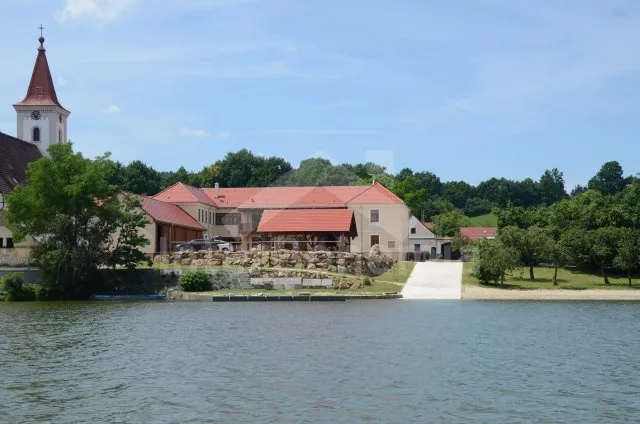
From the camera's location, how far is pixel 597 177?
156 metres

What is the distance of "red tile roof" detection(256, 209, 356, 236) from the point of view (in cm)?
6619

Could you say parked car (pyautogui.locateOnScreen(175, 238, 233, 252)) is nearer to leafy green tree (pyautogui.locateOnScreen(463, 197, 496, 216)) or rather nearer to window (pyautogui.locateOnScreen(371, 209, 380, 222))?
window (pyautogui.locateOnScreen(371, 209, 380, 222))

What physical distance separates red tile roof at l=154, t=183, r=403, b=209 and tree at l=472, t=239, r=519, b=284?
20.9 meters

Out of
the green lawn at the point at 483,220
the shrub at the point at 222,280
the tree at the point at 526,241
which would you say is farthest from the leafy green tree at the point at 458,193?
the shrub at the point at 222,280

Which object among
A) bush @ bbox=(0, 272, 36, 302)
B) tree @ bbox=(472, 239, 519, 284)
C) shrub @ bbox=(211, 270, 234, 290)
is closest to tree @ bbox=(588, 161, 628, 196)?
tree @ bbox=(472, 239, 519, 284)

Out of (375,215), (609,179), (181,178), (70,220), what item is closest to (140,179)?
(181,178)

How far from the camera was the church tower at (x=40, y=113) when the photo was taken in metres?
88.8

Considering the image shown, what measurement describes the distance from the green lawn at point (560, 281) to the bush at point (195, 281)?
18718mm

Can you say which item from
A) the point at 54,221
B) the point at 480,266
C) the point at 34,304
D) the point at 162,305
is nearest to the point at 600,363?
the point at 162,305

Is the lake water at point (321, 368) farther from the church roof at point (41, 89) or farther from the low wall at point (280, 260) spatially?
the church roof at point (41, 89)

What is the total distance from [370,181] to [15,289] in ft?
205

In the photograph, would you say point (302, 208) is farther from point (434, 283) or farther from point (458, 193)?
point (458, 193)

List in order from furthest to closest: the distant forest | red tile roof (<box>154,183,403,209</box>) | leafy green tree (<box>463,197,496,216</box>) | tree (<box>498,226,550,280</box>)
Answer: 1. leafy green tree (<box>463,197,496,216</box>)
2. the distant forest
3. red tile roof (<box>154,183,403,209</box>)
4. tree (<box>498,226,550,280</box>)

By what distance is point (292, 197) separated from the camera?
82.6 metres
